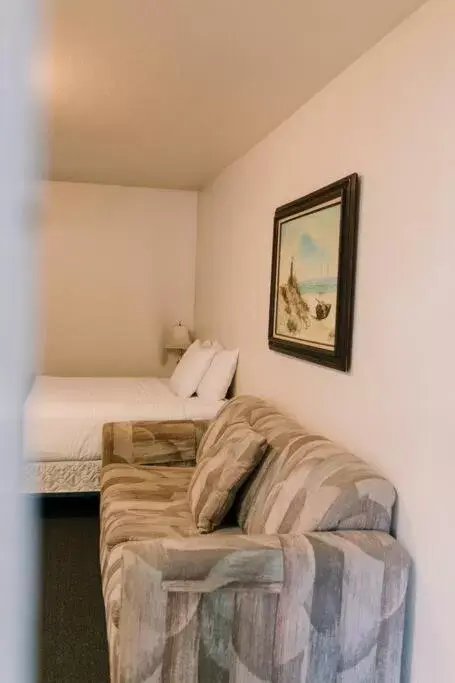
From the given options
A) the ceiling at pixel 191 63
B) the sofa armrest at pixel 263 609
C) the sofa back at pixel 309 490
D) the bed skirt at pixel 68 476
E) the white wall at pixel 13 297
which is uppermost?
the ceiling at pixel 191 63

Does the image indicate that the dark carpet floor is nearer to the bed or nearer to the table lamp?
the bed

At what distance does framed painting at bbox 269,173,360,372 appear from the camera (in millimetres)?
2352

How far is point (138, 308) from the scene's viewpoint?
5.47 metres

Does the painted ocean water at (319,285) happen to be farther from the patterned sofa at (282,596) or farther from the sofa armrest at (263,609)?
the sofa armrest at (263,609)

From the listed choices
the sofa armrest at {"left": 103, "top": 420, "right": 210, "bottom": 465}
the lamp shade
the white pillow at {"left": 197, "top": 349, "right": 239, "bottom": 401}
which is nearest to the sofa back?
the sofa armrest at {"left": 103, "top": 420, "right": 210, "bottom": 465}

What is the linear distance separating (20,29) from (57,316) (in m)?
4.65

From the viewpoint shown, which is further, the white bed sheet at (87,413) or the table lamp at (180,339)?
the table lamp at (180,339)

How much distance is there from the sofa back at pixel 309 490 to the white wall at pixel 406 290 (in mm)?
91

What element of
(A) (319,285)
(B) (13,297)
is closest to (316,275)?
(A) (319,285)

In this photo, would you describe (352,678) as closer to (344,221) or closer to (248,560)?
(248,560)

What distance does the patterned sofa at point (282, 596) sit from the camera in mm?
1620

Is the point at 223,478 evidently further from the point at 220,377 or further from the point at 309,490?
the point at 220,377

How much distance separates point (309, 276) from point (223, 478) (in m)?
0.91

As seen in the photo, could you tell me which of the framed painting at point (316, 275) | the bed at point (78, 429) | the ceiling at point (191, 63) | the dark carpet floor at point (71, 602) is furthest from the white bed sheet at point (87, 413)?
the ceiling at point (191, 63)
